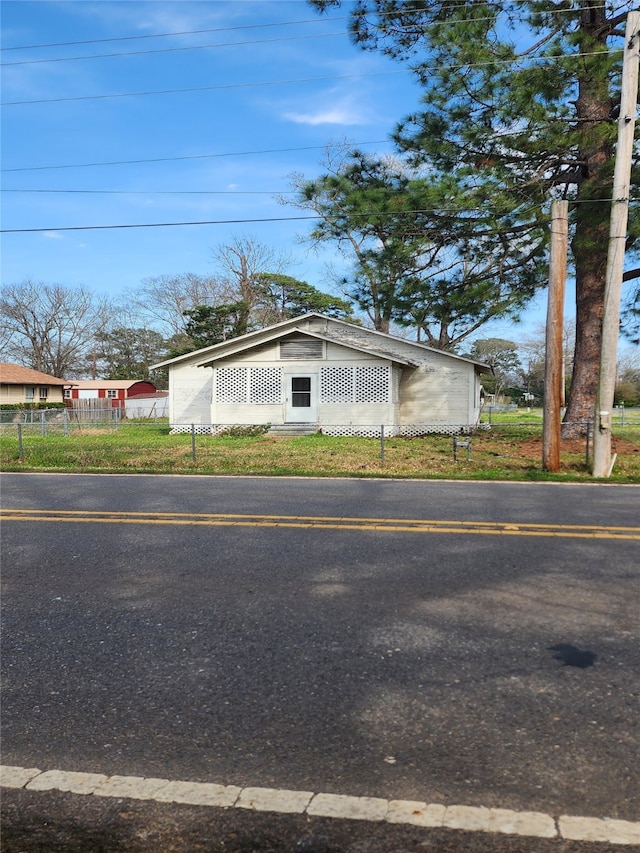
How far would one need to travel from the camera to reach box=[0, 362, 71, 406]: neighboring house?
48750 millimetres

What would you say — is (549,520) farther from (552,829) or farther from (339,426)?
(339,426)

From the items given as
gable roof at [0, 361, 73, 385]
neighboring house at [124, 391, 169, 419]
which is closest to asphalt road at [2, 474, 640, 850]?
neighboring house at [124, 391, 169, 419]

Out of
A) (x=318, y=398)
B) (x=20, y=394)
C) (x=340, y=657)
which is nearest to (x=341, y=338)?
(x=318, y=398)

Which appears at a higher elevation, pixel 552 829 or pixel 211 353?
pixel 211 353

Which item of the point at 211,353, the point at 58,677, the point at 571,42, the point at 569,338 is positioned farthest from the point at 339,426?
the point at 569,338

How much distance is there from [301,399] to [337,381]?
1636 millimetres

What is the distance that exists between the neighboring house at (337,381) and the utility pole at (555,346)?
11.2m

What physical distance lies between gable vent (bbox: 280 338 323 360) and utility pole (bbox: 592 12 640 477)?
13947 mm

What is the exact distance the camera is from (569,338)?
79500 mm

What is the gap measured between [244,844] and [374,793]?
57 cm

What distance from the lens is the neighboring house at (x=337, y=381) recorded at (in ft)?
82.9

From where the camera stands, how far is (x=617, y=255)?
42.6ft

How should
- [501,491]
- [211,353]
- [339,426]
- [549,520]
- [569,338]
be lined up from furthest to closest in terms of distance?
[569,338] < [211,353] < [339,426] < [501,491] < [549,520]

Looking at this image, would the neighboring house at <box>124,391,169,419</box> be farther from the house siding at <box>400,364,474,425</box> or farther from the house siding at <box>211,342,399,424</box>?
the house siding at <box>400,364,474,425</box>
